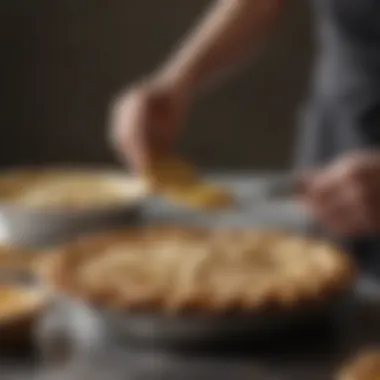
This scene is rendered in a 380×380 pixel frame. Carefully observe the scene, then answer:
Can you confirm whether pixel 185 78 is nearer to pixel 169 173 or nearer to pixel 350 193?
A: pixel 169 173

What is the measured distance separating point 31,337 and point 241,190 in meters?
0.50

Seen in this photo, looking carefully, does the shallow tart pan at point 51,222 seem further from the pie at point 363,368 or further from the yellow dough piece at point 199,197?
the pie at point 363,368

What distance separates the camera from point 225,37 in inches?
46.4

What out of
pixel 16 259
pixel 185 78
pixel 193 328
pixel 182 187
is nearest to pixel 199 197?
pixel 182 187

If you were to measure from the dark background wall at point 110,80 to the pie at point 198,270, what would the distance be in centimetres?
111

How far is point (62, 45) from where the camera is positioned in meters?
2.06

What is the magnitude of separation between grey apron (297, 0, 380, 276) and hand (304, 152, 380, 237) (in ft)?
0.80

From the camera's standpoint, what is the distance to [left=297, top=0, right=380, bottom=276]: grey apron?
44.6 inches

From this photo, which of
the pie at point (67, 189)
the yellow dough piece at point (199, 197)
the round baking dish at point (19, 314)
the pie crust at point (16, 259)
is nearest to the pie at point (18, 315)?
the round baking dish at point (19, 314)

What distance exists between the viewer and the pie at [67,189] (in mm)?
1066

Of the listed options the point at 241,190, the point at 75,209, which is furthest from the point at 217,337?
the point at 241,190

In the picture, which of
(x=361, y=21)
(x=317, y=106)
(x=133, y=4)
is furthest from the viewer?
(x=133, y=4)

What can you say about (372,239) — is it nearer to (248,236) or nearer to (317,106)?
(248,236)

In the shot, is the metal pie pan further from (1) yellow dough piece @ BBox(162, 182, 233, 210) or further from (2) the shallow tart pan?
(1) yellow dough piece @ BBox(162, 182, 233, 210)
